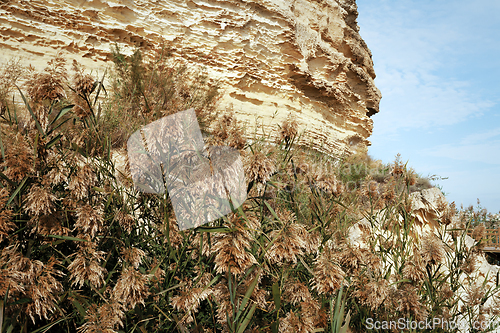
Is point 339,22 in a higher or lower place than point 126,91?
higher

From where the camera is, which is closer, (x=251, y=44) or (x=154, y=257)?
(x=154, y=257)

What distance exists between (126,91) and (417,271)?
620 centimetres

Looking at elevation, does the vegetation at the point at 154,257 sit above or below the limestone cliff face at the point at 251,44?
below

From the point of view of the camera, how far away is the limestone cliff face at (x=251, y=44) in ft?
26.3

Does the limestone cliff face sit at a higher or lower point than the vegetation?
higher

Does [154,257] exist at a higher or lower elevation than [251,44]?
lower

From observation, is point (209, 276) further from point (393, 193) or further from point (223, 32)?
point (223, 32)

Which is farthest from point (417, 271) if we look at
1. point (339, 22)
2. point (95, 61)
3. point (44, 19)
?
point (339, 22)

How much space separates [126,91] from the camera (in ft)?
20.8

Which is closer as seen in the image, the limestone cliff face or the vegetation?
the vegetation

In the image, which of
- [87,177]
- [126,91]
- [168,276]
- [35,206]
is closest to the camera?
[35,206]

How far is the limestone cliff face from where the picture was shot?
8014mm

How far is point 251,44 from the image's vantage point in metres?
10.6

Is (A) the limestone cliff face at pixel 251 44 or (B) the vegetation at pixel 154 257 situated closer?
(B) the vegetation at pixel 154 257
